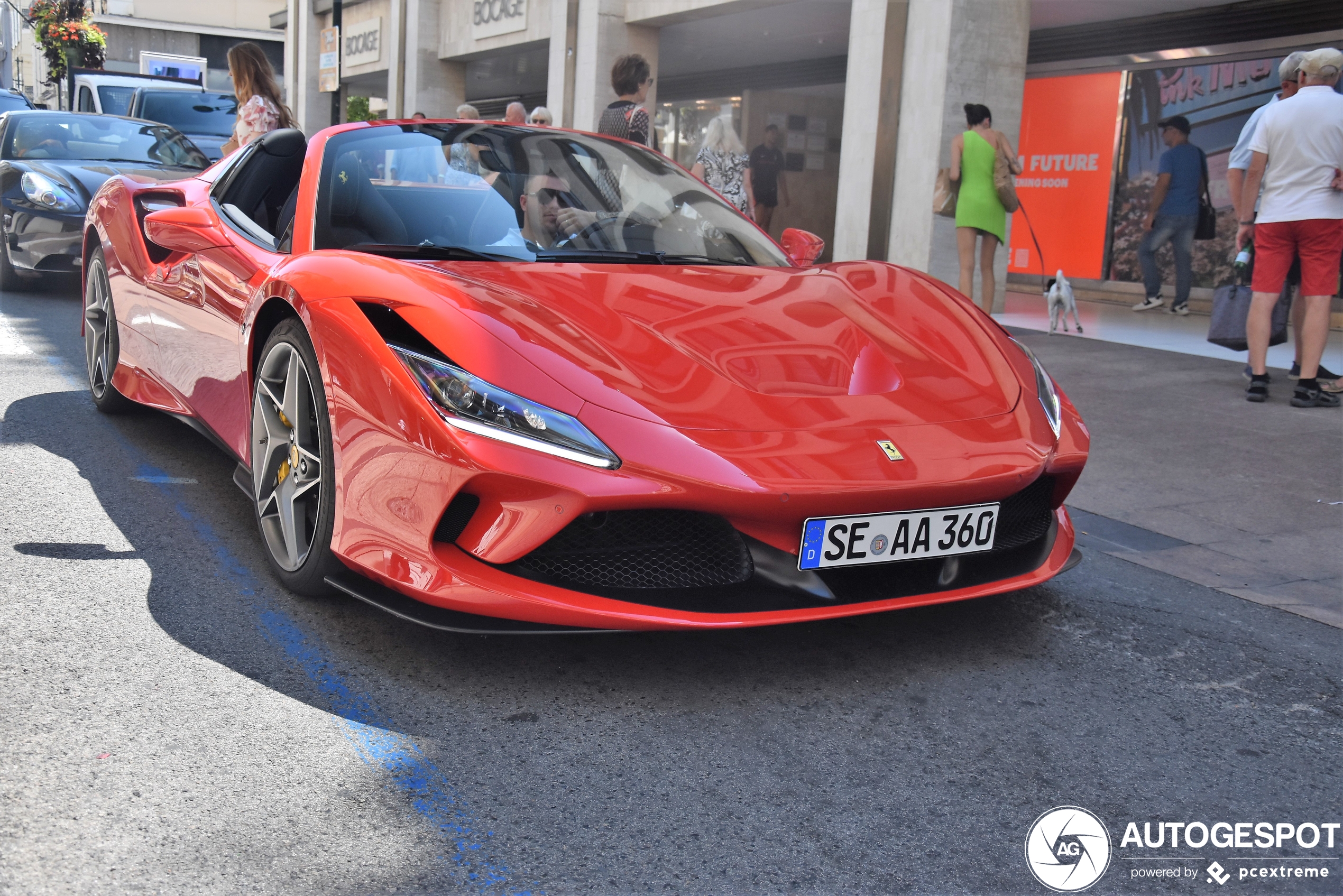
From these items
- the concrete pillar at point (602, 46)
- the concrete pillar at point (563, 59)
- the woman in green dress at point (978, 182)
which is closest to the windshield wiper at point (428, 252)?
the woman in green dress at point (978, 182)

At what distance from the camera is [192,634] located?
285 cm

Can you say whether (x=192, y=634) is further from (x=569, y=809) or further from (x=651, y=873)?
(x=651, y=873)

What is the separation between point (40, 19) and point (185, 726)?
3573 centimetres

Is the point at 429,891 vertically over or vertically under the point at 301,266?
under

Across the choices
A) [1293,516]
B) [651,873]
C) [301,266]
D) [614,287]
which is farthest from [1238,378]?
[651,873]

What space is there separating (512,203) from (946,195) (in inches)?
251

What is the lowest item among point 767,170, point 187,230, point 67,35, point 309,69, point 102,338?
point 102,338

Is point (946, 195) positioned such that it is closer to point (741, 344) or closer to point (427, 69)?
point (741, 344)

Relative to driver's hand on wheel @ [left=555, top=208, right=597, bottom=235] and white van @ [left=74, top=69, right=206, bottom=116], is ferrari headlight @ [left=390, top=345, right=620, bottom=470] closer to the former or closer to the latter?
driver's hand on wheel @ [left=555, top=208, right=597, bottom=235]

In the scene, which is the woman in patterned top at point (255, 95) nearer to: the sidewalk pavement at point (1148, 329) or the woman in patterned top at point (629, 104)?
the woman in patterned top at point (629, 104)

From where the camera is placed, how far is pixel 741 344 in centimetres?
292

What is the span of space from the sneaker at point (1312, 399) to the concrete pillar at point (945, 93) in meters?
4.41

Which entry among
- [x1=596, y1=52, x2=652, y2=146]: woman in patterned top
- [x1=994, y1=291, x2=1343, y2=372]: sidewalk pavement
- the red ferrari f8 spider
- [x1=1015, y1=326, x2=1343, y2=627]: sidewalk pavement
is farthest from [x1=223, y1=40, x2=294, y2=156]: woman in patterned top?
[x1=994, y1=291, x2=1343, y2=372]: sidewalk pavement

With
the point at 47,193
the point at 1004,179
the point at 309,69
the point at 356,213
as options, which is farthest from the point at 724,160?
the point at 309,69
